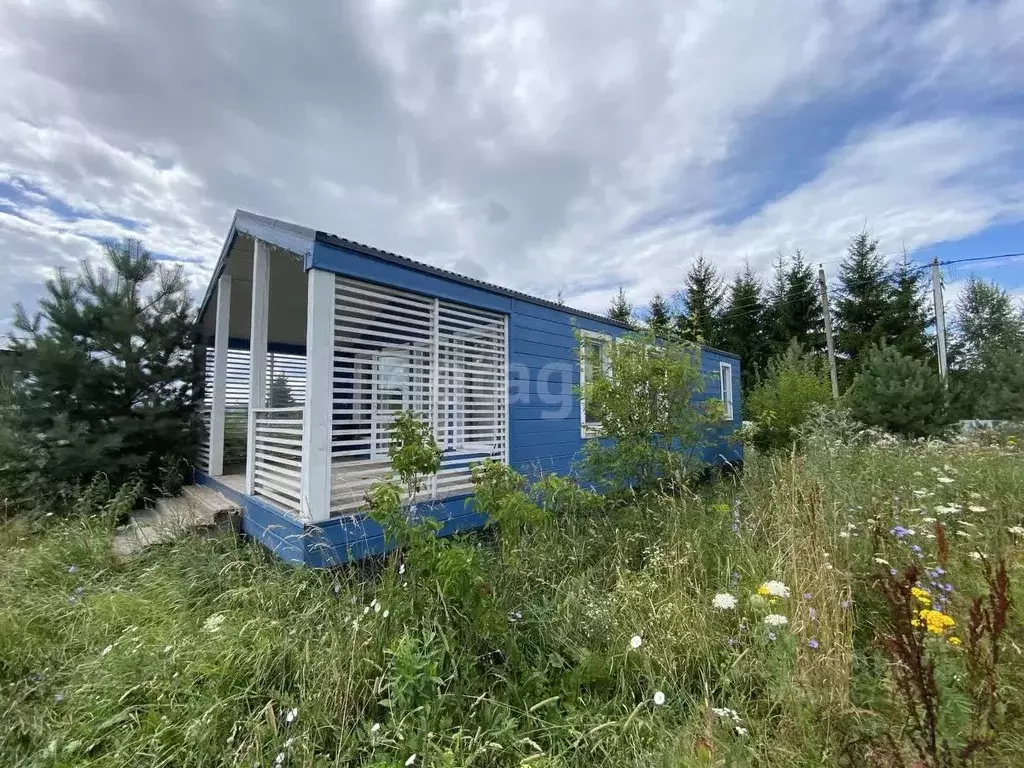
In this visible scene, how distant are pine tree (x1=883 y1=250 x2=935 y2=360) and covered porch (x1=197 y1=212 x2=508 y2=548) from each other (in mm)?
22742

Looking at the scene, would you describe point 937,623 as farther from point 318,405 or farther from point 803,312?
point 803,312

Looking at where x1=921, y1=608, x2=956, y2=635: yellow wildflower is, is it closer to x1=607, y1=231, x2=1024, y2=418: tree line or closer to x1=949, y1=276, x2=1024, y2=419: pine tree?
x1=949, y1=276, x2=1024, y2=419: pine tree

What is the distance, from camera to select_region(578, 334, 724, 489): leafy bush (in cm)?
493

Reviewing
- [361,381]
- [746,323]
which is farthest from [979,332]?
[361,381]

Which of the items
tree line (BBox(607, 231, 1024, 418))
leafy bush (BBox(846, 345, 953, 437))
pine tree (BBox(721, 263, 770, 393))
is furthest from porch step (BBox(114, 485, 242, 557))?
pine tree (BBox(721, 263, 770, 393))

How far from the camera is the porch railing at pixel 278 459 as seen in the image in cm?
394

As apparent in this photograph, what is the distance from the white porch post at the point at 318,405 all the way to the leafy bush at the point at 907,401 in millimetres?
12973

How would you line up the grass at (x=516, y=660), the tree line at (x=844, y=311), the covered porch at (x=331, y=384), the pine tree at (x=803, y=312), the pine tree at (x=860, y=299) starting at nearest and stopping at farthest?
the grass at (x=516, y=660) < the covered porch at (x=331, y=384) < the tree line at (x=844, y=311) < the pine tree at (x=860, y=299) < the pine tree at (x=803, y=312)

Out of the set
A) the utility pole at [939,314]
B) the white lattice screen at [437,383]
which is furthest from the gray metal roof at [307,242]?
the utility pole at [939,314]

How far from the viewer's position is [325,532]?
3.55 meters

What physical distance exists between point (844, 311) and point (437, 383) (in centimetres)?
2432

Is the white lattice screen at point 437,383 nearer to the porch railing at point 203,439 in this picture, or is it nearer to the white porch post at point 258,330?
the white porch post at point 258,330

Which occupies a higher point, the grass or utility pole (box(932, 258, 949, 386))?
utility pole (box(932, 258, 949, 386))

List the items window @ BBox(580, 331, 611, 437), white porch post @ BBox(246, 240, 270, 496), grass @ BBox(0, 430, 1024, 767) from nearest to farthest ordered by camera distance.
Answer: grass @ BBox(0, 430, 1024, 767), white porch post @ BBox(246, 240, 270, 496), window @ BBox(580, 331, 611, 437)
